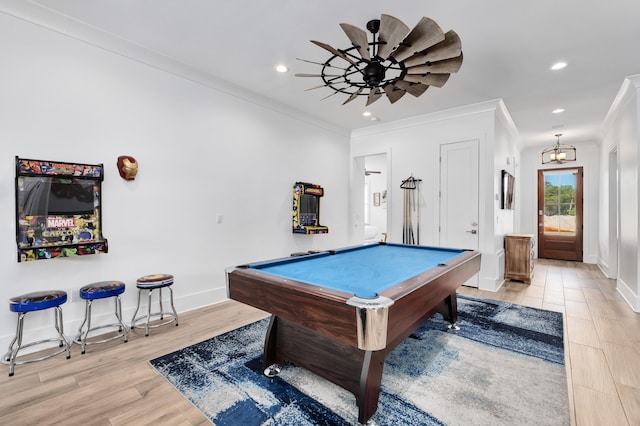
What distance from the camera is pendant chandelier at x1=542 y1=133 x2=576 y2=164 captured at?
622 centimetres

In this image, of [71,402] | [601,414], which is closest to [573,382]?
[601,414]

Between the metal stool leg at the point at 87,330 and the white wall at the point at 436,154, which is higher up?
the white wall at the point at 436,154

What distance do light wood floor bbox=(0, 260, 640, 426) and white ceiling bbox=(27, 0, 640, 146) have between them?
2891 millimetres

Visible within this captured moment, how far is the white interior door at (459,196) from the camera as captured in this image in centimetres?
464

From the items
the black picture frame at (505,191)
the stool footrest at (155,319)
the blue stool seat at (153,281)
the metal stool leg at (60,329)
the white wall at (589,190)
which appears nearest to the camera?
the metal stool leg at (60,329)

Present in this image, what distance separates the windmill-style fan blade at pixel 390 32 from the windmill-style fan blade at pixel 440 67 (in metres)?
0.30

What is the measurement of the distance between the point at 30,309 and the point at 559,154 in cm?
849

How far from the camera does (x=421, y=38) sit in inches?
74.5

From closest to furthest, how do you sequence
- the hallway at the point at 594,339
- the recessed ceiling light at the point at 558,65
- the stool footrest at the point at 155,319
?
1. the hallway at the point at 594,339
2. the stool footrest at the point at 155,319
3. the recessed ceiling light at the point at 558,65

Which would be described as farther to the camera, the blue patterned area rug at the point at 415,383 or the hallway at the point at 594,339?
the hallway at the point at 594,339

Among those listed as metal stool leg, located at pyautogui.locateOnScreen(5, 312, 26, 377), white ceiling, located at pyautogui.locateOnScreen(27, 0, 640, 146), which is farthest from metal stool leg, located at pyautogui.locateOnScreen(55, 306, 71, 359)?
white ceiling, located at pyautogui.locateOnScreen(27, 0, 640, 146)

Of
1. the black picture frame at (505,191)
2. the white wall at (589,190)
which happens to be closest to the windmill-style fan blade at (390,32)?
the black picture frame at (505,191)

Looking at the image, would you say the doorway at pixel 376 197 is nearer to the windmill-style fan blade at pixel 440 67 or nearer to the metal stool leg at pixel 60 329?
the windmill-style fan blade at pixel 440 67

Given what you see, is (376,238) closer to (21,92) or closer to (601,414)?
(601,414)
